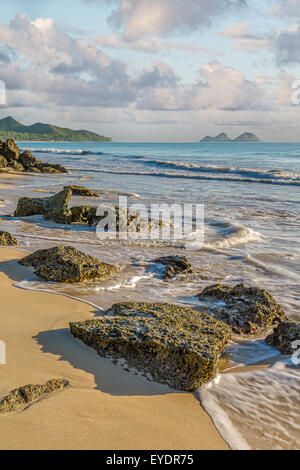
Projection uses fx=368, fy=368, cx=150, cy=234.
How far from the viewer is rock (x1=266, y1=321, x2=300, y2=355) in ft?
11.8

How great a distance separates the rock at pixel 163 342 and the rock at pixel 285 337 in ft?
1.86

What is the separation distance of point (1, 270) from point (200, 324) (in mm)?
3136

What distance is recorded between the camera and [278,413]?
9.15 feet

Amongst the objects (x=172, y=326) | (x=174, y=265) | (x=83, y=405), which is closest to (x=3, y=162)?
(x=174, y=265)

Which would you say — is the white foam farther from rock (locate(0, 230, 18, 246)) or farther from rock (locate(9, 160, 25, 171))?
rock (locate(9, 160, 25, 171))

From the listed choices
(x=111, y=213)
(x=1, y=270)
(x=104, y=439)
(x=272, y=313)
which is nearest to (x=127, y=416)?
(x=104, y=439)

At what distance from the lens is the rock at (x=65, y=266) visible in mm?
5082

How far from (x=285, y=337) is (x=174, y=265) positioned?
2539 mm

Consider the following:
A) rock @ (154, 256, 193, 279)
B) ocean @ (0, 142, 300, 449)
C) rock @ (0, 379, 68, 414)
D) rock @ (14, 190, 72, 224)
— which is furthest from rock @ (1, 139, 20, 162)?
rock @ (0, 379, 68, 414)

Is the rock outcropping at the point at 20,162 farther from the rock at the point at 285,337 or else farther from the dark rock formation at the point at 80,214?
the rock at the point at 285,337

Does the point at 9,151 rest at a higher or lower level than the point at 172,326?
higher

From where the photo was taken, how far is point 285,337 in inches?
145

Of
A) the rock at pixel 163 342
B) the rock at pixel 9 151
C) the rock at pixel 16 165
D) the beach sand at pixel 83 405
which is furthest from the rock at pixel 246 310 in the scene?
the rock at pixel 9 151

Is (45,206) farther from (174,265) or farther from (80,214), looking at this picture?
(174,265)
